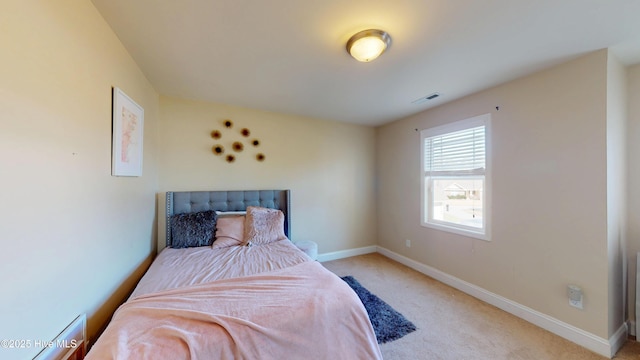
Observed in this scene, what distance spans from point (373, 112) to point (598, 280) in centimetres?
284

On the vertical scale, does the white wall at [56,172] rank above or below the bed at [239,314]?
above

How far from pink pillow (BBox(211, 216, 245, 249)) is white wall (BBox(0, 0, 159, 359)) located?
88 cm

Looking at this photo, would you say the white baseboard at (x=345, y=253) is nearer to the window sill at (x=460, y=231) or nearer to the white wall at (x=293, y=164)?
the white wall at (x=293, y=164)

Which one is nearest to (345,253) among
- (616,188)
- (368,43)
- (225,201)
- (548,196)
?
(225,201)

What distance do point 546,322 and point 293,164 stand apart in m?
3.34

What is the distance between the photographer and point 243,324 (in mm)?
1162

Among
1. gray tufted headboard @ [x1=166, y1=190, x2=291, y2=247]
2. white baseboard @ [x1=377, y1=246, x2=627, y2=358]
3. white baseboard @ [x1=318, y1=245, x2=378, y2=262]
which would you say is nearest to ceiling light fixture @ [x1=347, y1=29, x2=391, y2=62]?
gray tufted headboard @ [x1=166, y1=190, x2=291, y2=247]

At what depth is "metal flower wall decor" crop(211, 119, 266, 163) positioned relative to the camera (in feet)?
9.99

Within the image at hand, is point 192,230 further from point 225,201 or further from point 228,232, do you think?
point 225,201

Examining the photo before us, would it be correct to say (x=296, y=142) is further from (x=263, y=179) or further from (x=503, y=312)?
(x=503, y=312)

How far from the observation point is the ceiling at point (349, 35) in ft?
4.50

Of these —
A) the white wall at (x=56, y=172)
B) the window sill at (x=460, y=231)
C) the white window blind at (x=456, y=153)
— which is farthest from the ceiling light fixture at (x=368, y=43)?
the window sill at (x=460, y=231)

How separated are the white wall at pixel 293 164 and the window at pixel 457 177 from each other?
1.18 meters

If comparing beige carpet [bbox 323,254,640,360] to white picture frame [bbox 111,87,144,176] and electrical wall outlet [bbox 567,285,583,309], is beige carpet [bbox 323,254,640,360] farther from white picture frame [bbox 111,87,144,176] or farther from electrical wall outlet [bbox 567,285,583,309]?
white picture frame [bbox 111,87,144,176]
